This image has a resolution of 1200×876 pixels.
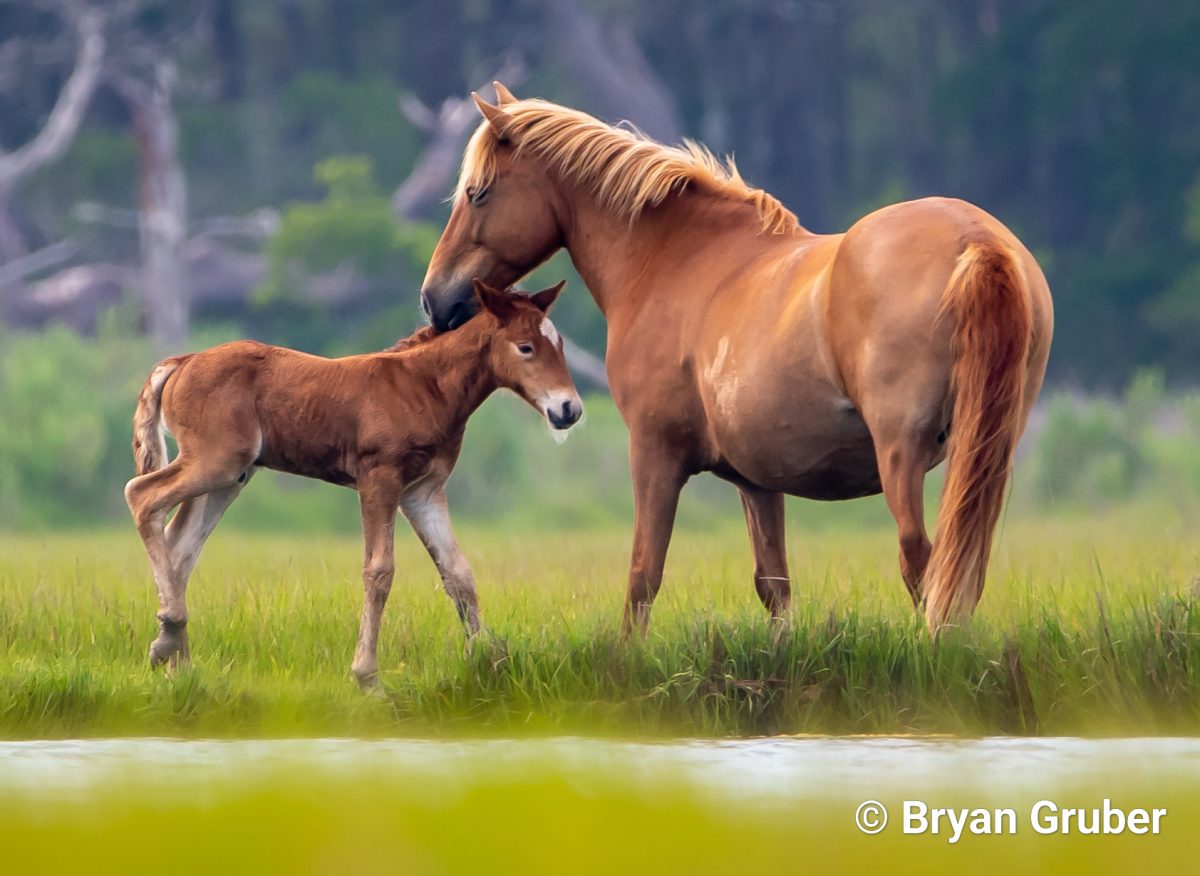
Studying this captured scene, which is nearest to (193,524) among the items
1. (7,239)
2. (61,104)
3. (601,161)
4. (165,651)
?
(165,651)

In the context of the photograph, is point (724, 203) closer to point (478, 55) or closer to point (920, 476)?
point (920, 476)

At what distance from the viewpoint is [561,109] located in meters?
7.56

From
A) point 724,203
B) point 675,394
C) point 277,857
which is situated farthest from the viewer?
point 724,203

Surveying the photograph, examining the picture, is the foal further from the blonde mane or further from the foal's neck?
the blonde mane

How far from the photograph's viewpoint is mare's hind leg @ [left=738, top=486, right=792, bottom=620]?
7.11 meters

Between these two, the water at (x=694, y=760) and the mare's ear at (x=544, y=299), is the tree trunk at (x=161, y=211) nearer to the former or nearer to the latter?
the mare's ear at (x=544, y=299)

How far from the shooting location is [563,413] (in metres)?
6.82

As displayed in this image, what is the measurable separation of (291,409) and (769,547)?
5.79 feet

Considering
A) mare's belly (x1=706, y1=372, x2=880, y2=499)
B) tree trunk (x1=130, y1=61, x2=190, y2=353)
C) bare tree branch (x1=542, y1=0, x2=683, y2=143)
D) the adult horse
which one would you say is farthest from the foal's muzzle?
bare tree branch (x1=542, y1=0, x2=683, y2=143)

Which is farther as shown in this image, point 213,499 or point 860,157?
point 860,157

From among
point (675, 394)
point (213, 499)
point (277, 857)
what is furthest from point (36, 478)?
point (277, 857)

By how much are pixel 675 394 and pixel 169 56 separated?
19.4 meters

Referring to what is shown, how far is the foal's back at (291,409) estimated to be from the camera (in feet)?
22.7

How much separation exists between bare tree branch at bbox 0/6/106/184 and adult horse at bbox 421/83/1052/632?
1709cm
